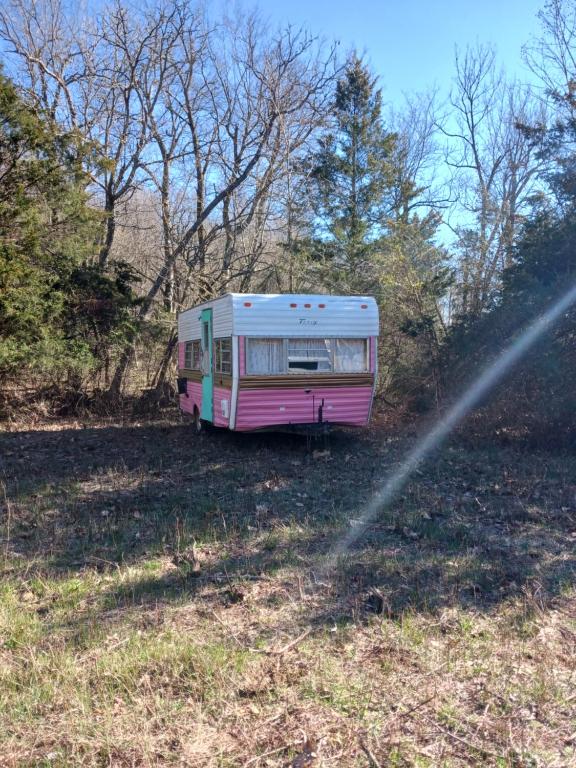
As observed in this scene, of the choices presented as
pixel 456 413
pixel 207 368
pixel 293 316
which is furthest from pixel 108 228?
pixel 456 413

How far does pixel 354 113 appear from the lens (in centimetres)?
2120

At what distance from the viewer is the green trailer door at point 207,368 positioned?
35.0 feet

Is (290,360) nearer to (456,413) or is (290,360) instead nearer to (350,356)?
(350,356)

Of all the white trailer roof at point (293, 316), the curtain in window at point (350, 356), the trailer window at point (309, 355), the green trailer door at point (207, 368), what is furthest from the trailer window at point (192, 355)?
the curtain in window at point (350, 356)

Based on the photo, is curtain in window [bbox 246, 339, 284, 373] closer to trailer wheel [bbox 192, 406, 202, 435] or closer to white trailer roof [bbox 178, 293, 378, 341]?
white trailer roof [bbox 178, 293, 378, 341]

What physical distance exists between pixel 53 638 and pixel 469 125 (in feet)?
74.1

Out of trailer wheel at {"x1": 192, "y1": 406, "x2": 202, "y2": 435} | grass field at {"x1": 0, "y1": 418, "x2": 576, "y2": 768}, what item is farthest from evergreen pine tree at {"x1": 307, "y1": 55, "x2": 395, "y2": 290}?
grass field at {"x1": 0, "y1": 418, "x2": 576, "y2": 768}

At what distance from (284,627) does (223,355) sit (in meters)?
6.57

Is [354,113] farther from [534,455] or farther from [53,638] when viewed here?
[53,638]

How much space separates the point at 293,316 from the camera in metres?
9.62

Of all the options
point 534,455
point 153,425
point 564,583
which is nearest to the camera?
point 564,583

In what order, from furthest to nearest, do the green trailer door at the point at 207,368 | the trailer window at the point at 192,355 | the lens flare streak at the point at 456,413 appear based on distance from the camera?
the trailer window at the point at 192,355 < the green trailer door at the point at 207,368 < the lens flare streak at the point at 456,413

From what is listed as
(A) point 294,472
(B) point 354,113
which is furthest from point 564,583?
(B) point 354,113

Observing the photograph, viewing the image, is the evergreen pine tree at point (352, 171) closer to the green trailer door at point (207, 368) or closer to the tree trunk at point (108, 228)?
the tree trunk at point (108, 228)
